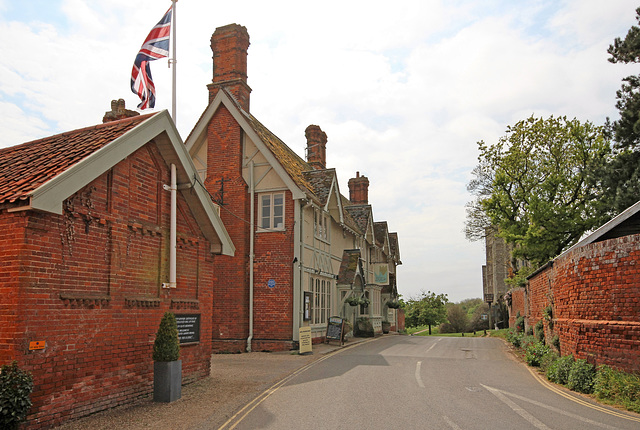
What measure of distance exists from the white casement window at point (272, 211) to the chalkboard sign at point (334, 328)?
5040 mm

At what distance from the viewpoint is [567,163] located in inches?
1091

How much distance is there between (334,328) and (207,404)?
43.1 feet

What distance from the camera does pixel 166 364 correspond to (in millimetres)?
9773

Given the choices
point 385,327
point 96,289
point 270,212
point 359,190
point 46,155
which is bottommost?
point 385,327

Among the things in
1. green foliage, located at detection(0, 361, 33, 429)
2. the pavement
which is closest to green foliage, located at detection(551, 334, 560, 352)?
the pavement

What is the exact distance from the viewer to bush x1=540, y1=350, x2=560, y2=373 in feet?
45.5

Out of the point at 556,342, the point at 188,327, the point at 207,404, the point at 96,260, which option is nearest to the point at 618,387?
the point at 556,342

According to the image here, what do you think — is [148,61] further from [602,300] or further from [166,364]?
[602,300]

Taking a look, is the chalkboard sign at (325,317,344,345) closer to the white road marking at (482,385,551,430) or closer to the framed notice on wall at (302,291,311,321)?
the framed notice on wall at (302,291,311,321)

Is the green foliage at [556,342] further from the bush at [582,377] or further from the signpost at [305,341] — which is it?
the signpost at [305,341]

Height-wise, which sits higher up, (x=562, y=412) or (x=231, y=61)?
(x=231, y=61)

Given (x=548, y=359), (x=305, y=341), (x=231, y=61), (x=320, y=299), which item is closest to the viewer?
(x=548, y=359)

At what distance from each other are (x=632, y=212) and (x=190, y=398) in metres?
11.4

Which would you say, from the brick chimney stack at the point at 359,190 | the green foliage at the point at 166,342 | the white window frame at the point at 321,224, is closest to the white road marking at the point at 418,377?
Answer: the green foliage at the point at 166,342
